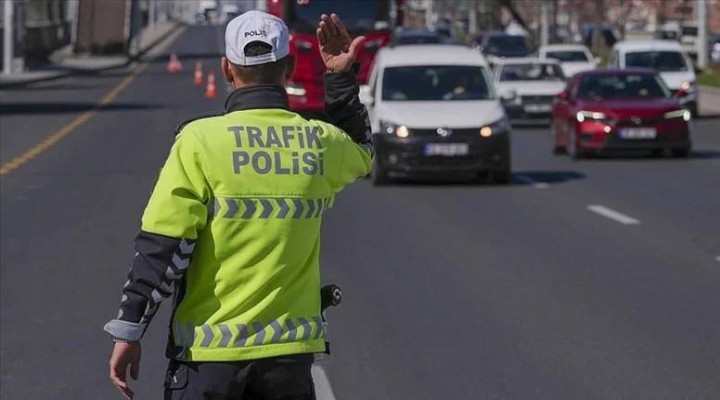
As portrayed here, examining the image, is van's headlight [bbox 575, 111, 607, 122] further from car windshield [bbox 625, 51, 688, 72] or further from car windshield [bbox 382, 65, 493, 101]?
car windshield [bbox 625, 51, 688, 72]

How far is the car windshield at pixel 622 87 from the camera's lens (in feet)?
91.2

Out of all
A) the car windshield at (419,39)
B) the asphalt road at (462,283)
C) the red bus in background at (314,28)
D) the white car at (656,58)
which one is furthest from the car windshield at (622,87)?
the car windshield at (419,39)

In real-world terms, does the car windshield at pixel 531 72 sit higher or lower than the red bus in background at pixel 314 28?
lower

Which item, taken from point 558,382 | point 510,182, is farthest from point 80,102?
point 558,382

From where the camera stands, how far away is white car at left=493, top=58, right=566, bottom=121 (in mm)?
37031

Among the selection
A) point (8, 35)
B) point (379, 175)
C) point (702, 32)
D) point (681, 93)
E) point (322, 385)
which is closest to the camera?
point (322, 385)

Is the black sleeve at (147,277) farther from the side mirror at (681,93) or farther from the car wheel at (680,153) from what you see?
the side mirror at (681,93)

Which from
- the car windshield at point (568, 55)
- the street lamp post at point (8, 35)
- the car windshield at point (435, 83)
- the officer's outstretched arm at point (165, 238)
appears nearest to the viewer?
the officer's outstretched arm at point (165, 238)

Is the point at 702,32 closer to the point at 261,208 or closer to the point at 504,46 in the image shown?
the point at 504,46

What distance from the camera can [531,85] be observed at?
3738 centimetres

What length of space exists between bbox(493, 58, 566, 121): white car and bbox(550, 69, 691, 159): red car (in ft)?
27.4

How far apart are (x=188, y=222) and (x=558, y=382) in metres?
4.59

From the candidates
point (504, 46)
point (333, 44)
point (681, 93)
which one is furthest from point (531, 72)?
point (333, 44)

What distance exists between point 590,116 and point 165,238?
22.4 metres
